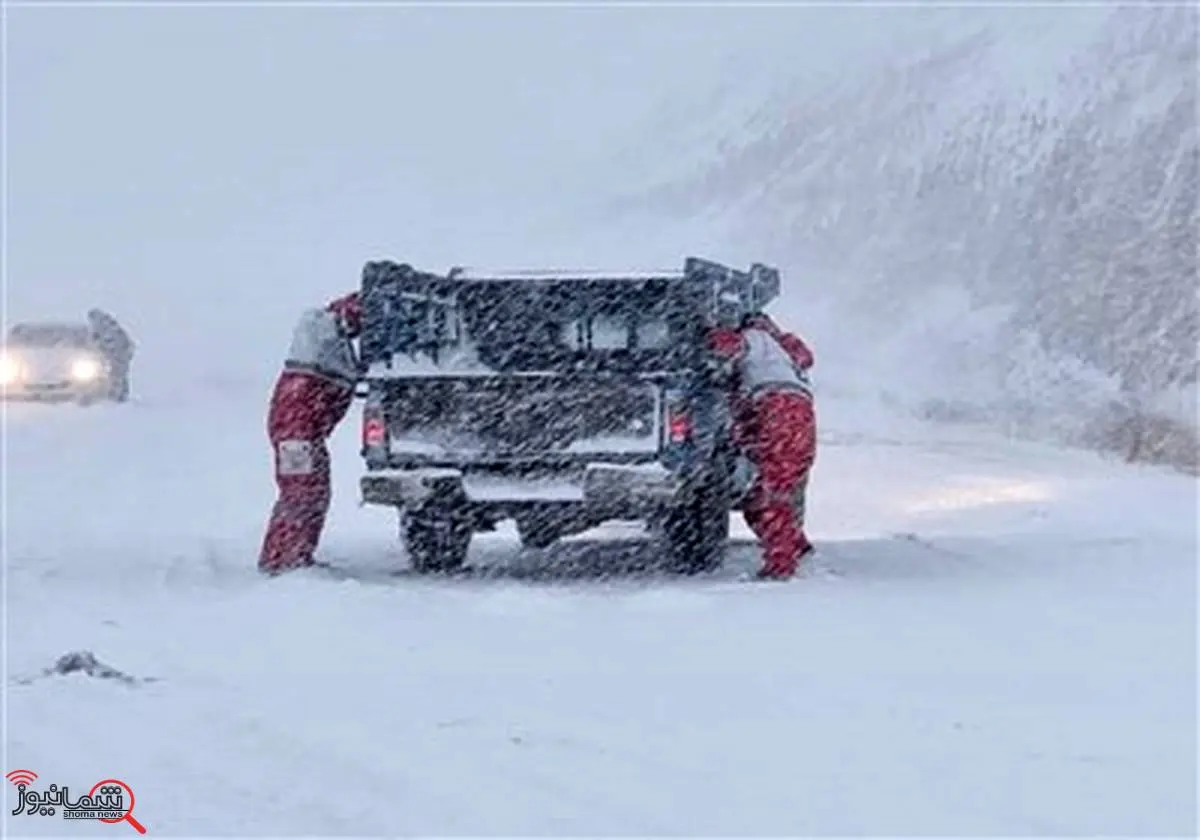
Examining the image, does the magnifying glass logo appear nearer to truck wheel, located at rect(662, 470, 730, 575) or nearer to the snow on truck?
the snow on truck

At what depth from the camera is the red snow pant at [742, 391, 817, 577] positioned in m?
13.4

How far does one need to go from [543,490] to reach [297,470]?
1.65 m

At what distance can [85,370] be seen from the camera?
3403cm

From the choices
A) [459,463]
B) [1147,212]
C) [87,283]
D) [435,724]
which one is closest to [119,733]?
[435,724]

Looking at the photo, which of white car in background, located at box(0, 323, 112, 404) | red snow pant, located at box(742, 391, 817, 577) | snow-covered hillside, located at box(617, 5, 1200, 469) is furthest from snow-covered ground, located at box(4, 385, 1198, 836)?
white car in background, located at box(0, 323, 112, 404)

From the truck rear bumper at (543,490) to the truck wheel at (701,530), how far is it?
0.56 meters

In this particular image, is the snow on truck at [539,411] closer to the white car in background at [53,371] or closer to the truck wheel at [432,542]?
the truck wheel at [432,542]

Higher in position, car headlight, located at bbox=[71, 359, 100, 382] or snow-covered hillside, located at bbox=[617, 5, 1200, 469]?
snow-covered hillside, located at bbox=[617, 5, 1200, 469]

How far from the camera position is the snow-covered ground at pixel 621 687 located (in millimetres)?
7254

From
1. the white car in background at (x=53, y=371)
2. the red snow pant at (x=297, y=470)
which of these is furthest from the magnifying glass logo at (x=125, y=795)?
the white car in background at (x=53, y=371)

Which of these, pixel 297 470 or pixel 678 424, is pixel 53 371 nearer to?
pixel 297 470

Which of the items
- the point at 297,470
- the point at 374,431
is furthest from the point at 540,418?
the point at 297,470

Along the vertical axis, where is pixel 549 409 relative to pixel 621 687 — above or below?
above

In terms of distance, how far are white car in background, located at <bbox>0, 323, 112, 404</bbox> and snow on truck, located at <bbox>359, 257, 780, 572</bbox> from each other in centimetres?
2068
